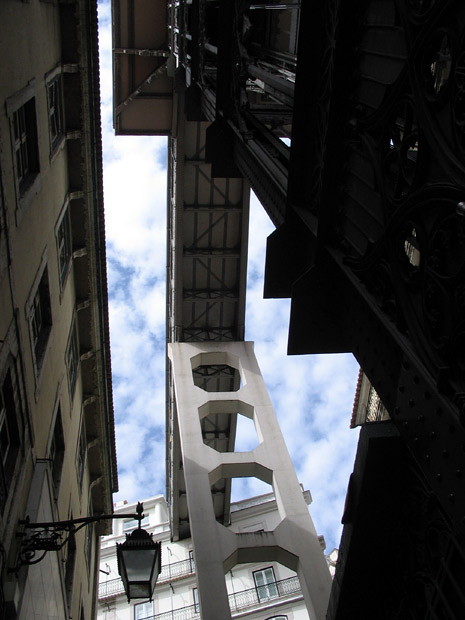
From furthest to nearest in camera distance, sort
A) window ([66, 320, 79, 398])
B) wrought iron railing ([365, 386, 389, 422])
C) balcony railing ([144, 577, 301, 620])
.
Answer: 1. balcony railing ([144, 577, 301, 620])
2. wrought iron railing ([365, 386, 389, 422])
3. window ([66, 320, 79, 398])

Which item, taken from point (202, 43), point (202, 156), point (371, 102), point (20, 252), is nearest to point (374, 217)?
point (371, 102)

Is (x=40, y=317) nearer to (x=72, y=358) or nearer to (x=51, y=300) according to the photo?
(x=51, y=300)

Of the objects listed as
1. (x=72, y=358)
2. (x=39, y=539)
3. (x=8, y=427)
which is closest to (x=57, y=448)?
(x=72, y=358)

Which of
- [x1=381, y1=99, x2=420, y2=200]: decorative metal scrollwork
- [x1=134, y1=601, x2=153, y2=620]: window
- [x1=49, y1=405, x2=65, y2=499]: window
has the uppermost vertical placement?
[x1=381, y1=99, x2=420, y2=200]: decorative metal scrollwork

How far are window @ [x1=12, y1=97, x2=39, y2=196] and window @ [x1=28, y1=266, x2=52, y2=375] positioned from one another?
167 cm

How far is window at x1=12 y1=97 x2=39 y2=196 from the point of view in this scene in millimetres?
9000

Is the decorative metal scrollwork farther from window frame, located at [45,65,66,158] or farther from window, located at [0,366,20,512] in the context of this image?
window frame, located at [45,65,66,158]

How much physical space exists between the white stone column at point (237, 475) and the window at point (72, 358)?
188 inches

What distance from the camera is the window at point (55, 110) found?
11359mm

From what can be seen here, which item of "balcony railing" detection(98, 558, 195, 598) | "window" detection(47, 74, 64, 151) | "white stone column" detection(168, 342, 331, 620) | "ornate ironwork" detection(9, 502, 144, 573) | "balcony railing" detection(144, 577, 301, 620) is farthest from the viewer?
"balcony railing" detection(98, 558, 195, 598)

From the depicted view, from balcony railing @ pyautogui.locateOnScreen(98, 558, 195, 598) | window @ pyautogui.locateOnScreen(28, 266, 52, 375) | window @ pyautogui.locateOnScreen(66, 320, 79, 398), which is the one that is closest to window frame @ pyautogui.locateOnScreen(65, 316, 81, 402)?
window @ pyautogui.locateOnScreen(66, 320, 79, 398)

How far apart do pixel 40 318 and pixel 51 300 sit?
0.57m

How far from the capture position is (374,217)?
4758 millimetres

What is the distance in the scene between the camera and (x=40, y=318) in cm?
1102
